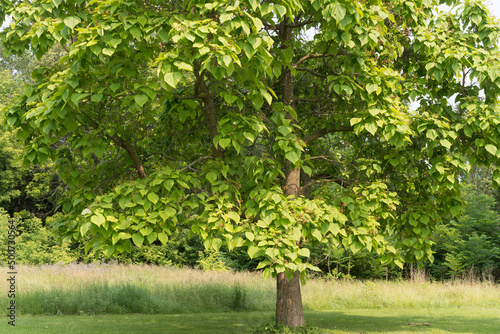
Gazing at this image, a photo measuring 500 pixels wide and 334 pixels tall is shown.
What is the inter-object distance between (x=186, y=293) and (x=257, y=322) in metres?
3.34

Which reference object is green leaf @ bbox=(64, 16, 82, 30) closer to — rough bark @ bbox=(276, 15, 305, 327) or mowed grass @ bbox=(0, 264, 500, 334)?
rough bark @ bbox=(276, 15, 305, 327)

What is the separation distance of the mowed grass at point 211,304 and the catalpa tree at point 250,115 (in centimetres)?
352

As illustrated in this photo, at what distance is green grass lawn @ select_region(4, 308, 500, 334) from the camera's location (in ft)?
30.6

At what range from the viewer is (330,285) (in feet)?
49.6

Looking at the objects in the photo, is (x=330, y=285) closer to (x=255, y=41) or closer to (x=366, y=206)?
(x=366, y=206)

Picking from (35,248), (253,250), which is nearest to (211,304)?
(253,250)

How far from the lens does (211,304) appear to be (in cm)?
1308

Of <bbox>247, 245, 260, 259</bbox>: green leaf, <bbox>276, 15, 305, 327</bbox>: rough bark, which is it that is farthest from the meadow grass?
<bbox>247, 245, 260, 259</bbox>: green leaf

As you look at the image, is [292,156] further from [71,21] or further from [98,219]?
[71,21]

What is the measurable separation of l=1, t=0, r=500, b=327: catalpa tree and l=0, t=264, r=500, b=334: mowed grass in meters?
3.52

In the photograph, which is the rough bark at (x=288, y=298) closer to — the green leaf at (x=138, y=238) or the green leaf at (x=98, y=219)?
the green leaf at (x=138, y=238)

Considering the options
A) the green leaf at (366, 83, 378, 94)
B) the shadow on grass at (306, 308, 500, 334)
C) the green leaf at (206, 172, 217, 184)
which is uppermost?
the green leaf at (366, 83, 378, 94)

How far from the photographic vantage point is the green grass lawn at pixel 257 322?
934 cm

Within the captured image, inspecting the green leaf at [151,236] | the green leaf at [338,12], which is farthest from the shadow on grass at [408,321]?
the green leaf at [338,12]
